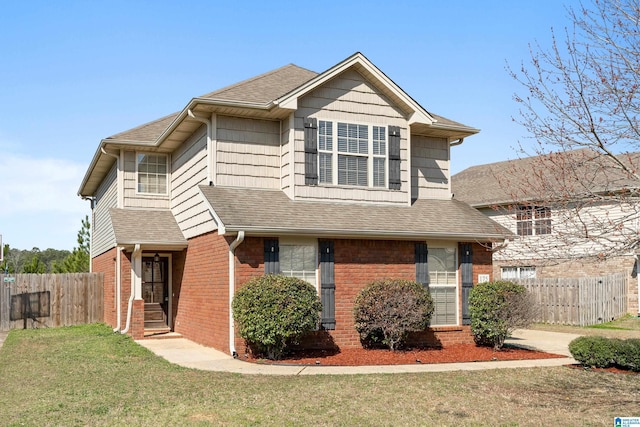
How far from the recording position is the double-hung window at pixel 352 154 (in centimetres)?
1602

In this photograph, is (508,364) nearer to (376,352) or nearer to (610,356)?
(610,356)

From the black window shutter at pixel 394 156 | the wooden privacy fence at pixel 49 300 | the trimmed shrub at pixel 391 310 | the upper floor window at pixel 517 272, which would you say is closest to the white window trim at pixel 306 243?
the trimmed shrub at pixel 391 310

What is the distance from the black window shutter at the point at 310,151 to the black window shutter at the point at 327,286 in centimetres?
173

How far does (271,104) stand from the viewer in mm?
15391

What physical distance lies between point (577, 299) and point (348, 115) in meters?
12.2

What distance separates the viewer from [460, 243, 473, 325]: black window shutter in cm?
1628

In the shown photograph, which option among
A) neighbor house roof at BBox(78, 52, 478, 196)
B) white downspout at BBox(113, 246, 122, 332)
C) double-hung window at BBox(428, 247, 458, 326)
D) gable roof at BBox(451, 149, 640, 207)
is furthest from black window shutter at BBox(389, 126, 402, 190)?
white downspout at BBox(113, 246, 122, 332)

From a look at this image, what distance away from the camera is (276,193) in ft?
52.2

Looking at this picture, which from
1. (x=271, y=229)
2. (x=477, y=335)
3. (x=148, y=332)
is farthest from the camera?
(x=148, y=332)

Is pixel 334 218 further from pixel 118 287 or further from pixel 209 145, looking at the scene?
pixel 118 287

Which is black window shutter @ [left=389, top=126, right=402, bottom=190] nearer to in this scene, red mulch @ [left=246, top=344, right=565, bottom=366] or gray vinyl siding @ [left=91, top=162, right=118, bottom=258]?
red mulch @ [left=246, top=344, right=565, bottom=366]

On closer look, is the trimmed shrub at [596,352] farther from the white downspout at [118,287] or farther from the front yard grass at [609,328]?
the white downspout at [118,287]

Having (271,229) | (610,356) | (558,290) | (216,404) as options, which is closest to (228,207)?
(271,229)

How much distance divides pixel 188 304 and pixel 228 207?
4.63 meters
